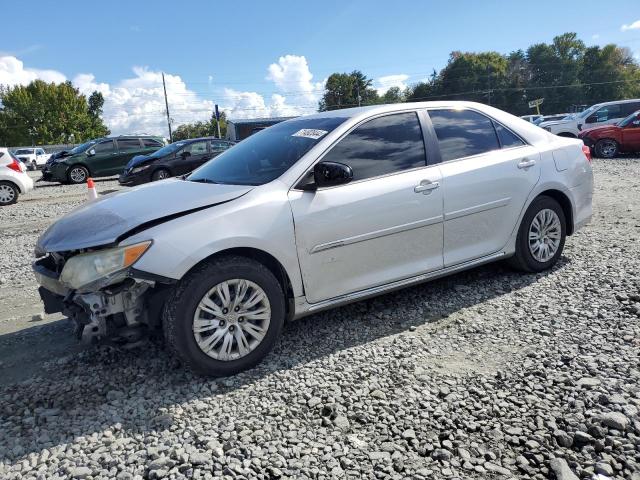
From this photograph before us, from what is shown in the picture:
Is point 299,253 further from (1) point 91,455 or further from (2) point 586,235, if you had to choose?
(2) point 586,235

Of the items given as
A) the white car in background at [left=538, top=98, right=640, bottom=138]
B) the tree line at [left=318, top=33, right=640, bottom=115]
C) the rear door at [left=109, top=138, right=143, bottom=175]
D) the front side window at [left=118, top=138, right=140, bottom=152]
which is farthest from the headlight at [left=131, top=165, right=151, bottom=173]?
the tree line at [left=318, top=33, right=640, bottom=115]

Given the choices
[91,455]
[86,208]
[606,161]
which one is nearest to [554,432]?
[91,455]

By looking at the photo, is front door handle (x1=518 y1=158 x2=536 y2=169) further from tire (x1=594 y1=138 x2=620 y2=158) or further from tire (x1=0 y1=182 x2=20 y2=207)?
tire (x1=594 y1=138 x2=620 y2=158)

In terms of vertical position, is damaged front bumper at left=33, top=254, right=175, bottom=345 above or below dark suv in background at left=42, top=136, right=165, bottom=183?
below

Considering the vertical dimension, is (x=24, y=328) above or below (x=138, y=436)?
above

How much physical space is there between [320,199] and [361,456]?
1700mm

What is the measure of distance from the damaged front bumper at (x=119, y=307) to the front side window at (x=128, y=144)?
1722cm

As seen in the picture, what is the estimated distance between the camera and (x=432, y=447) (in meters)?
2.39

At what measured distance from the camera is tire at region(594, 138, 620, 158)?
16.3m

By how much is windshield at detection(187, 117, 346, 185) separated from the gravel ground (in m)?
1.27

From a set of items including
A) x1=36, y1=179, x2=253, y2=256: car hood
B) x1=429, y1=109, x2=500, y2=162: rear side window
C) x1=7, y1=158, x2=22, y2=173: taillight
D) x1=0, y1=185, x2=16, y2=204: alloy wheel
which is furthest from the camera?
x1=7, y1=158, x2=22, y2=173: taillight

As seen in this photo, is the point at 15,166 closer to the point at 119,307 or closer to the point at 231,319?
the point at 119,307

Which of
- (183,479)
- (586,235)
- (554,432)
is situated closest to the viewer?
(183,479)

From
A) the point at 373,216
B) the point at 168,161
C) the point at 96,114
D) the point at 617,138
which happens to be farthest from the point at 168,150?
the point at 96,114
